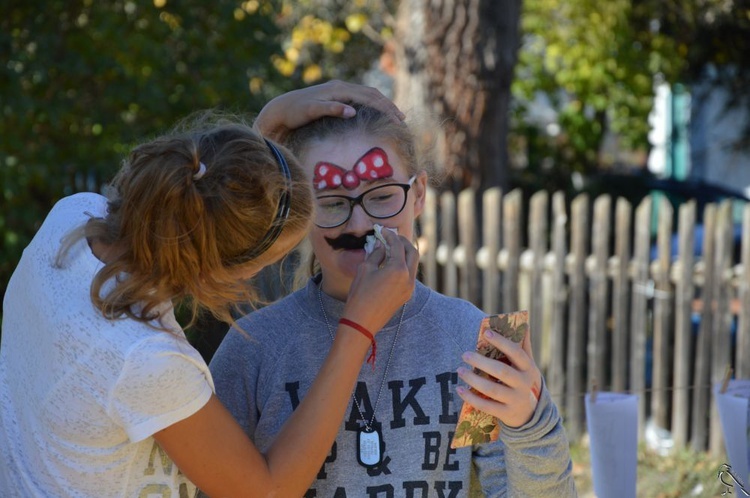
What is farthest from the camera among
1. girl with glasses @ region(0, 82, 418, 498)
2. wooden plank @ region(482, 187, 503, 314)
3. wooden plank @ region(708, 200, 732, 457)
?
wooden plank @ region(482, 187, 503, 314)

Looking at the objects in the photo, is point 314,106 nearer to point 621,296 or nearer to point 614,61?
point 621,296

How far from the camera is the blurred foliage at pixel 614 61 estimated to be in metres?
10.1

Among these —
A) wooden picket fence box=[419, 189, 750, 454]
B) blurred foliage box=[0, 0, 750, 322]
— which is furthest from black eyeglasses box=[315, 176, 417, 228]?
wooden picket fence box=[419, 189, 750, 454]

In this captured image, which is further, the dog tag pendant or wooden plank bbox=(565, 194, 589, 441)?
wooden plank bbox=(565, 194, 589, 441)

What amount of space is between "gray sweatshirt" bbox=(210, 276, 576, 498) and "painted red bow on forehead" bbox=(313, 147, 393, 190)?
0.25m

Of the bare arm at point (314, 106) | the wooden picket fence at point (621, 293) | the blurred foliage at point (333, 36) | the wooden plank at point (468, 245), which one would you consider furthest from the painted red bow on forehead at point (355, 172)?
the blurred foliage at point (333, 36)

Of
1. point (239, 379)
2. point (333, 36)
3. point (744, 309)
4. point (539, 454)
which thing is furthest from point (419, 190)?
point (333, 36)

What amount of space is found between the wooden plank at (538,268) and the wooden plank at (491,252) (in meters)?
0.22

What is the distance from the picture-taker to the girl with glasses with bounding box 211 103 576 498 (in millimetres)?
1680

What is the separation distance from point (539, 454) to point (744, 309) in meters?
4.04

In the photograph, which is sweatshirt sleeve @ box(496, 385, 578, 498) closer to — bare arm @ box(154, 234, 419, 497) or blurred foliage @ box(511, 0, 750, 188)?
bare arm @ box(154, 234, 419, 497)

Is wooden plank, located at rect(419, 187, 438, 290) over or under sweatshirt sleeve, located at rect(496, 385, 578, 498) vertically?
over

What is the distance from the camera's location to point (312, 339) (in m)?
1.91

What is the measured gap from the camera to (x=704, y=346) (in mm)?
5484
